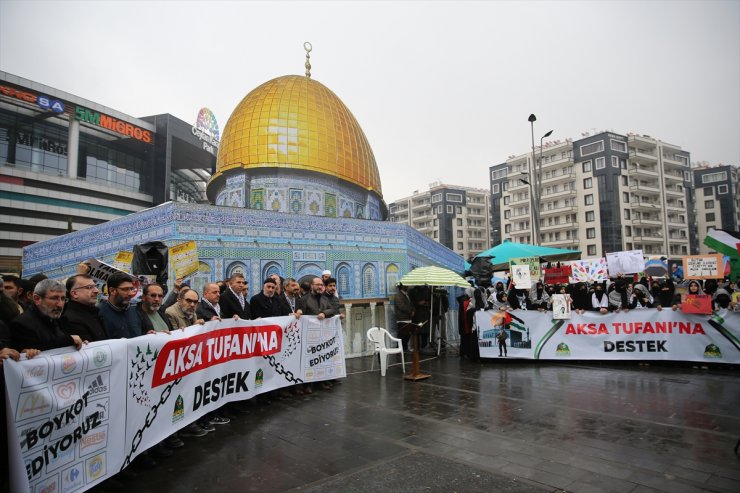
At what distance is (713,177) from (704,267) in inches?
2921

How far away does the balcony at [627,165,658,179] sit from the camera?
54.8 meters

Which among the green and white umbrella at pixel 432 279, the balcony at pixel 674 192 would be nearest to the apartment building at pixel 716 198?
the balcony at pixel 674 192

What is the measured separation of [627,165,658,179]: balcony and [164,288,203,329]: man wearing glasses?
199ft

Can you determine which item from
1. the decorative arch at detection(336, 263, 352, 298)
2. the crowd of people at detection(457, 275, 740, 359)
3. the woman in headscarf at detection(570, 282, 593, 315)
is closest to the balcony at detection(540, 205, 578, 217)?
the crowd of people at detection(457, 275, 740, 359)

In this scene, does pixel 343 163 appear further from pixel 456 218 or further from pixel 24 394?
pixel 456 218

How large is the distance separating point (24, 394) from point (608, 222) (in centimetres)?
5981

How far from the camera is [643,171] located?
5541cm

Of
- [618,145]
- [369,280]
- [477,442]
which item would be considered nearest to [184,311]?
[477,442]

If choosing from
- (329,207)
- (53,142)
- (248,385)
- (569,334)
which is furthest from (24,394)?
(53,142)

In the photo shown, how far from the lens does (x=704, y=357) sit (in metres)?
8.44

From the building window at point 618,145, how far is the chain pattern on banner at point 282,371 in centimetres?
5790

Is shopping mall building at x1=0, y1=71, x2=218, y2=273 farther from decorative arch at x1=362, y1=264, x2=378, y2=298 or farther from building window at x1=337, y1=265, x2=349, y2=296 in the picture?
decorative arch at x1=362, y1=264, x2=378, y2=298

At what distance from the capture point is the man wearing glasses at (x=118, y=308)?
418cm

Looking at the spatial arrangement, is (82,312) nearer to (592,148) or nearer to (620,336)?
(620,336)
